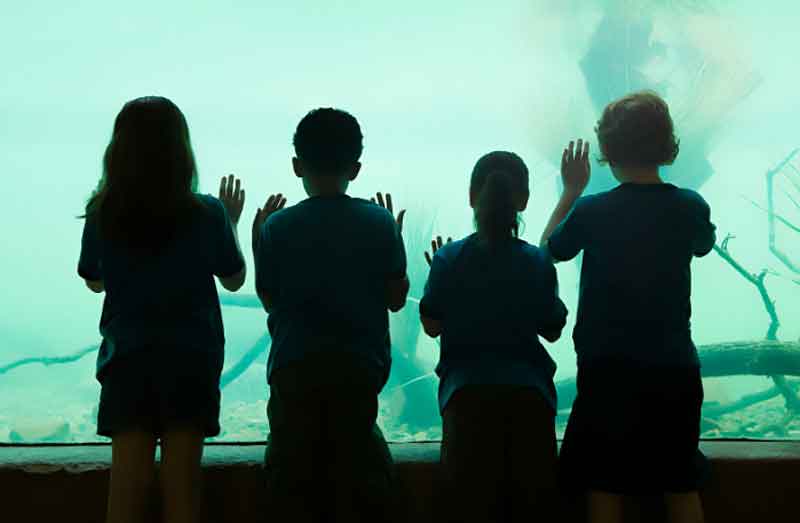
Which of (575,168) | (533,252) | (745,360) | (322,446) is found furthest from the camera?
(745,360)

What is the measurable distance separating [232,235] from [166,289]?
239 millimetres

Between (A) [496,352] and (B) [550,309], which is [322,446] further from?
(B) [550,309]

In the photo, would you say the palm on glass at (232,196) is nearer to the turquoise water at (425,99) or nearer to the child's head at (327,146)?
the child's head at (327,146)

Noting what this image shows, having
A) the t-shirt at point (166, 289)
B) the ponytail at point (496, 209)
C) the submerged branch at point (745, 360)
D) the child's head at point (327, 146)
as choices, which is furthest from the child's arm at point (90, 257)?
the submerged branch at point (745, 360)

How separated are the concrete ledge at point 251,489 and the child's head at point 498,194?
757 millimetres

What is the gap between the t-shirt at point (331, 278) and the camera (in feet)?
5.44

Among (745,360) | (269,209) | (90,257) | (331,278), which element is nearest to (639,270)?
(331,278)

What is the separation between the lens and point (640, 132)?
1790 mm

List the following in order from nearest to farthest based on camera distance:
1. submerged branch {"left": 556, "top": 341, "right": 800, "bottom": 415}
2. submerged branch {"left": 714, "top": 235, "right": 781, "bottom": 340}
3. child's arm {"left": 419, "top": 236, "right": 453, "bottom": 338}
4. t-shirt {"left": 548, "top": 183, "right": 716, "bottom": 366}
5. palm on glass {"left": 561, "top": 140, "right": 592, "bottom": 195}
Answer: t-shirt {"left": 548, "top": 183, "right": 716, "bottom": 366} < child's arm {"left": 419, "top": 236, "right": 453, "bottom": 338} < palm on glass {"left": 561, "top": 140, "right": 592, "bottom": 195} < submerged branch {"left": 714, "top": 235, "right": 781, "bottom": 340} < submerged branch {"left": 556, "top": 341, "right": 800, "bottom": 415}

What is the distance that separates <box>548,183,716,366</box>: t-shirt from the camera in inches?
66.7

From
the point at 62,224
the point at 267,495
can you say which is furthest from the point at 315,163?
the point at 62,224

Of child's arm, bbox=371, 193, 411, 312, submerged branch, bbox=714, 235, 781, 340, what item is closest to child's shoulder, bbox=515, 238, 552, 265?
child's arm, bbox=371, 193, 411, 312

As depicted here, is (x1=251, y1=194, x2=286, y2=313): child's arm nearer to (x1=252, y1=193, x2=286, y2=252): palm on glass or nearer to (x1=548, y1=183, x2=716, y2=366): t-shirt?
(x1=252, y1=193, x2=286, y2=252): palm on glass

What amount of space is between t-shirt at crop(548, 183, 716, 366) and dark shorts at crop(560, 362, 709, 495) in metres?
0.05
